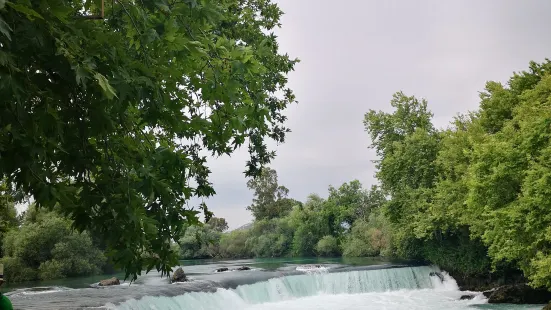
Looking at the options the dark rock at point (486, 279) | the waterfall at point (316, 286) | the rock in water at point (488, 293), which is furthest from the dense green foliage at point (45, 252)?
the rock in water at point (488, 293)

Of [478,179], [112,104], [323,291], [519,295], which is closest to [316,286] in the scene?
[323,291]

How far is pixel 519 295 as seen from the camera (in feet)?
62.0

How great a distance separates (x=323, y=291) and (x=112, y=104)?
21098mm

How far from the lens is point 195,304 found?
17.5 metres

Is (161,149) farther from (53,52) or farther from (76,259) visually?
(76,259)

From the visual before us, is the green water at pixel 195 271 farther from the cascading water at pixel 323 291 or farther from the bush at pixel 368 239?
the cascading water at pixel 323 291

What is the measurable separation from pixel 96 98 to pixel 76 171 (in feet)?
2.30

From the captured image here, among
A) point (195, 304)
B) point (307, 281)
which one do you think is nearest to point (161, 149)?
point (195, 304)

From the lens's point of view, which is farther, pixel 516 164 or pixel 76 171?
pixel 516 164

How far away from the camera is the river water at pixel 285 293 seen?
16703 mm

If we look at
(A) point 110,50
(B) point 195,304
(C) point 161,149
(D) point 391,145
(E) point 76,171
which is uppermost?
(D) point 391,145

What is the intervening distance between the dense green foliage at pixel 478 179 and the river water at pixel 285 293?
2020mm

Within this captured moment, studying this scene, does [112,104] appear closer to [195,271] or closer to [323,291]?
[323,291]

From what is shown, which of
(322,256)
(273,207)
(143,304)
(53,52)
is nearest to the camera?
(53,52)
